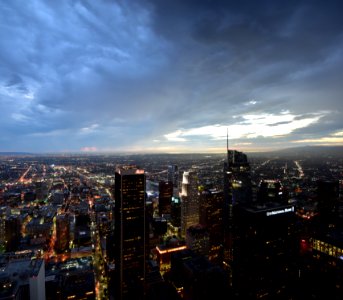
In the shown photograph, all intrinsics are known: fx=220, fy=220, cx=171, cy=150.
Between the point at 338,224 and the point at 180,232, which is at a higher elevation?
the point at 338,224

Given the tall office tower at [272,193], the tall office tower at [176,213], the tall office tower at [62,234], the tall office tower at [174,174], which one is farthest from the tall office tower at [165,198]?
the tall office tower at [62,234]

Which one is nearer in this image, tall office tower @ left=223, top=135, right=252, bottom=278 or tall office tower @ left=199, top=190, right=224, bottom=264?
tall office tower @ left=199, top=190, right=224, bottom=264

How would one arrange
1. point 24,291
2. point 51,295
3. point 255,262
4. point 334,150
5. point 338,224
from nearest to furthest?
point 24,291 < point 255,262 < point 51,295 < point 338,224 < point 334,150

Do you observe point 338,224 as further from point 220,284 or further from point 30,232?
point 30,232

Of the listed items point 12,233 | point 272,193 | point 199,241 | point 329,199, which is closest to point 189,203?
point 199,241

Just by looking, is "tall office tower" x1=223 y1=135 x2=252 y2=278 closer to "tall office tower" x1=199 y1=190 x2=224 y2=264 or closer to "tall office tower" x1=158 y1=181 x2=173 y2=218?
"tall office tower" x1=199 y1=190 x2=224 y2=264

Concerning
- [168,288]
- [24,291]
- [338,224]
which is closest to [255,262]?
[168,288]

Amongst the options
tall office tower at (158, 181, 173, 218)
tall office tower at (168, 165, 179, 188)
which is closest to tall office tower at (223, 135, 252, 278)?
tall office tower at (158, 181, 173, 218)
